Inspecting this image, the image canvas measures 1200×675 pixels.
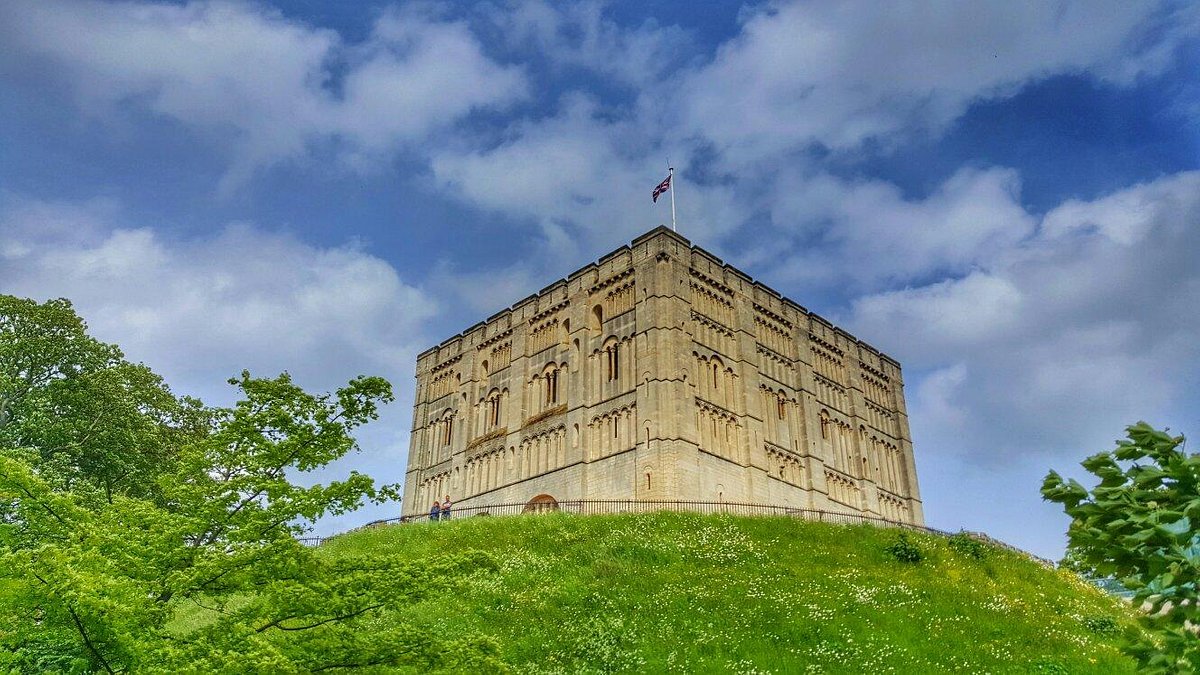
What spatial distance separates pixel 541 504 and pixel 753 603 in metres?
24.6

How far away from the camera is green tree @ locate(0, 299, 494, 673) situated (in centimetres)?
1145

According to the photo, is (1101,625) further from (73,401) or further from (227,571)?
(73,401)

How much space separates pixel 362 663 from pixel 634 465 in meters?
32.1

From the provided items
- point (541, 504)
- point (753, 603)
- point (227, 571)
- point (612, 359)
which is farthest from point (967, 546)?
point (227, 571)

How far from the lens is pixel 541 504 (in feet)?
153

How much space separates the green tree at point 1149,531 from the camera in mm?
5898

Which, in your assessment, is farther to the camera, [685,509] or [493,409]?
[493,409]

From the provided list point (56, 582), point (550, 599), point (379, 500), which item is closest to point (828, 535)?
point (550, 599)

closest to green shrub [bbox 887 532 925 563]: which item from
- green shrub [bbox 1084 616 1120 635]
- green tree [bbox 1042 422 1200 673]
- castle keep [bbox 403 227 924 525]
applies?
green shrub [bbox 1084 616 1120 635]

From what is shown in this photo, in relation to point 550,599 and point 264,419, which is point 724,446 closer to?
point 550,599

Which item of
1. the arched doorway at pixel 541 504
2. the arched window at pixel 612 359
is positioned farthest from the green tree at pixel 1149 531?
the arched window at pixel 612 359

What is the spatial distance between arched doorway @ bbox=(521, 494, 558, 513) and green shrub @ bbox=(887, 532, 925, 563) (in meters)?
19.7

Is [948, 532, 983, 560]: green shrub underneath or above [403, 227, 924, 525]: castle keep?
underneath

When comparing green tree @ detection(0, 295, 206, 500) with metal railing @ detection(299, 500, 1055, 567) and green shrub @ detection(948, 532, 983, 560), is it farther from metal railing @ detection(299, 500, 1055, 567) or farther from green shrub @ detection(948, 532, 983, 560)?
green shrub @ detection(948, 532, 983, 560)
